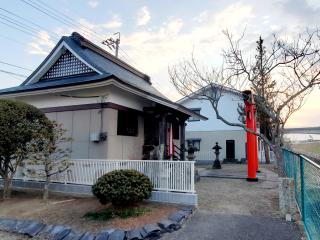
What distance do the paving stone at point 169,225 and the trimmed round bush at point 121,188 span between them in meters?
0.90

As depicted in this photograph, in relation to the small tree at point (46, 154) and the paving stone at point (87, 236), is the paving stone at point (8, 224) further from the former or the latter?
the paving stone at point (87, 236)

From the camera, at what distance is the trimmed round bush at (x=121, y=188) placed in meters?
5.66

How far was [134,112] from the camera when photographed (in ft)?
32.4

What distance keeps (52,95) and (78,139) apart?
211 cm

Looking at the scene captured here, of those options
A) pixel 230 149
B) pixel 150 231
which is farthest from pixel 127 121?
pixel 230 149

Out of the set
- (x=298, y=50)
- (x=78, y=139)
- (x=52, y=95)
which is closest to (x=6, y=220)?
(x=78, y=139)

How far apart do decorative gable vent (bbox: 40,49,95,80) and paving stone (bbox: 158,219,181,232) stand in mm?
6875

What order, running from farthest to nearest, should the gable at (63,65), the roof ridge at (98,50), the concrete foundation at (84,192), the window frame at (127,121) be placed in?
the roof ridge at (98,50) → the gable at (63,65) → the window frame at (127,121) → the concrete foundation at (84,192)

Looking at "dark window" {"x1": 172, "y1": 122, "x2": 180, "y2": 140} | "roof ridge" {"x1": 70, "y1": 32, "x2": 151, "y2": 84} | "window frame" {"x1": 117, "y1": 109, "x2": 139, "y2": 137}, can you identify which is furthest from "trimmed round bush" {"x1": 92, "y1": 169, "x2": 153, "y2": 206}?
"dark window" {"x1": 172, "y1": 122, "x2": 180, "y2": 140}

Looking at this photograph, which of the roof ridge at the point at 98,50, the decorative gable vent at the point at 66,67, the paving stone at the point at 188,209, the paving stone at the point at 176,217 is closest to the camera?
the paving stone at the point at 176,217

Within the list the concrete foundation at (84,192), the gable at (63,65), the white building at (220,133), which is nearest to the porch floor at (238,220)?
the concrete foundation at (84,192)

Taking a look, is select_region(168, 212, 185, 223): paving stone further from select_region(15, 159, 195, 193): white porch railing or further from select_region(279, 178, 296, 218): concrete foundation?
select_region(279, 178, 296, 218): concrete foundation

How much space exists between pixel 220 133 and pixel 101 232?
19.2 metres

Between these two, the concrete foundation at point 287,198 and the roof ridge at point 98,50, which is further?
the roof ridge at point 98,50
